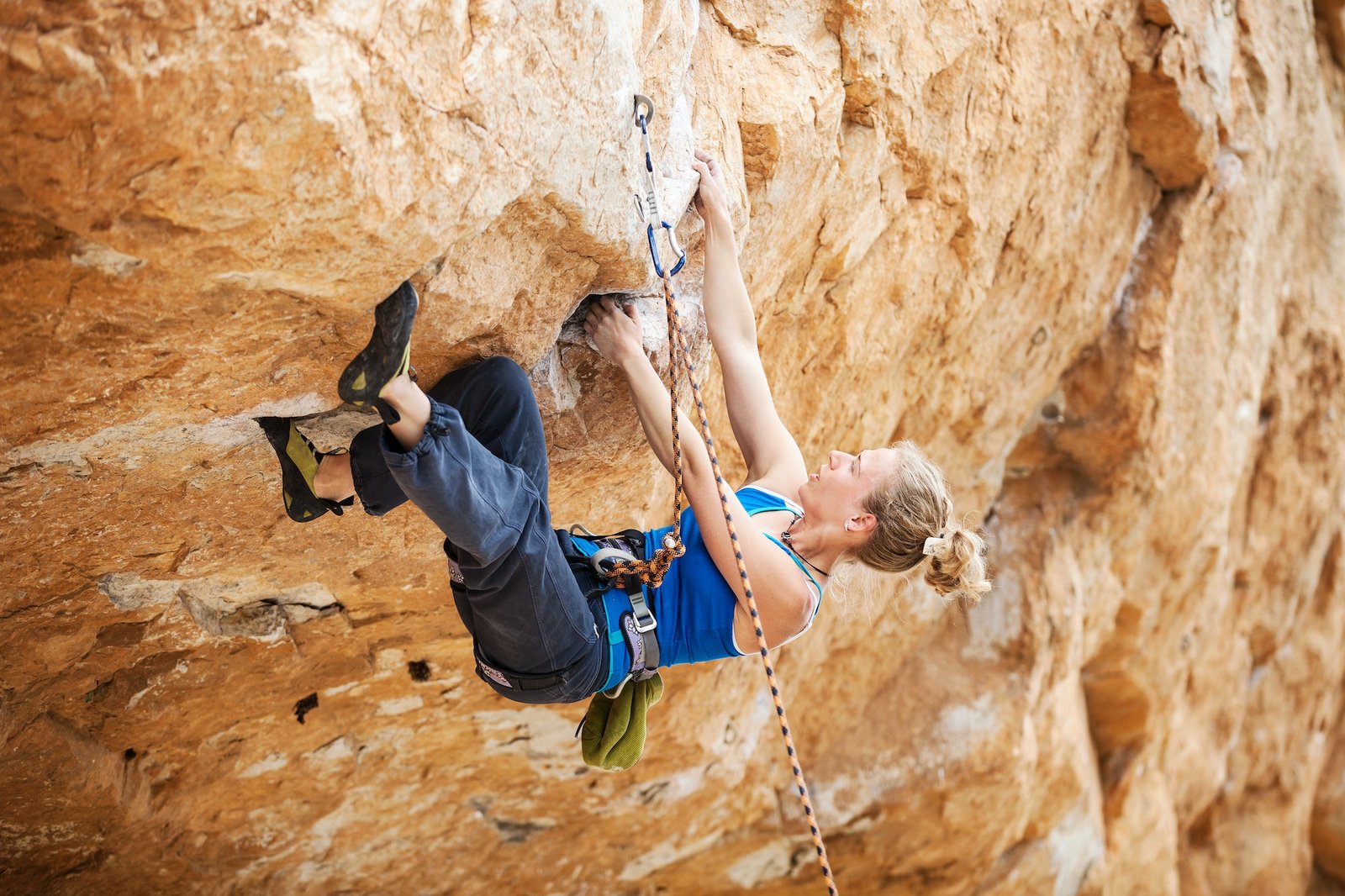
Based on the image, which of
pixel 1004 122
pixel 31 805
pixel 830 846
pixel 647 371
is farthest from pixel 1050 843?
pixel 31 805

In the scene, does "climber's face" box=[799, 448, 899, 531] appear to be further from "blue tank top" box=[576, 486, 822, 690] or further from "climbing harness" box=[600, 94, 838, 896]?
"climbing harness" box=[600, 94, 838, 896]

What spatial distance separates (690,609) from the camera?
2584 millimetres

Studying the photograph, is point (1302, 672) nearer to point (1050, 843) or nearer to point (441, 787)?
point (1050, 843)

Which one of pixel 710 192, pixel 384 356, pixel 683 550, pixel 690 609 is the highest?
pixel 710 192

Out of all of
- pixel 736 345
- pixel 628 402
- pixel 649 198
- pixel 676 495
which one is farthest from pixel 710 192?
pixel 676 495

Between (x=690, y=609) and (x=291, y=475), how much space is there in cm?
97

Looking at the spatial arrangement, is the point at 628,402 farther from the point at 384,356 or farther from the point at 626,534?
the point at 384,356

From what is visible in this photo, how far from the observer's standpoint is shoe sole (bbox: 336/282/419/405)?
1.85 meters

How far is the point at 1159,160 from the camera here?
4691 millimetres

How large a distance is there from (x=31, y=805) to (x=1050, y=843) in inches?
172

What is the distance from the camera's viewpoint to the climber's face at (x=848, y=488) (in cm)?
261

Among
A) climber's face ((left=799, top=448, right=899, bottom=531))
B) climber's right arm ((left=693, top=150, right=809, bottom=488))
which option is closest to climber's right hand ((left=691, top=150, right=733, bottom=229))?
climber's right arm ((left=693, top=150, right=809, bottom=488))

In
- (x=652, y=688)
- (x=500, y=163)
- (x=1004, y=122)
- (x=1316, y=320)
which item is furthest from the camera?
(x=1316, y=320)

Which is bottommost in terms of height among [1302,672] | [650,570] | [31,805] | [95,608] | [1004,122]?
[1302,672]
